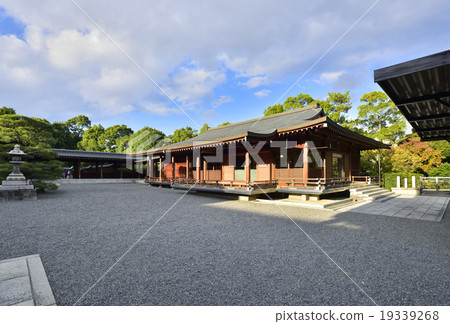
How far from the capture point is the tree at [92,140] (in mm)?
34675

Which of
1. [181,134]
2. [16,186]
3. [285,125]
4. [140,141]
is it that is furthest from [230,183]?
[140,141]

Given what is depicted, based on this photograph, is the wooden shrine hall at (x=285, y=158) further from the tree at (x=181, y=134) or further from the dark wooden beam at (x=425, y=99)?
the tree at (x=181, y=134)

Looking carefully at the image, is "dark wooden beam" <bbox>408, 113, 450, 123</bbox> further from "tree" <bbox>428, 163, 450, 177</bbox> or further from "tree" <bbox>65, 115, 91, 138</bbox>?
"tree" <bbox>65, 115, 91, 138</bbox>

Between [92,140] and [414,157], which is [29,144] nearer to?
[92,140]

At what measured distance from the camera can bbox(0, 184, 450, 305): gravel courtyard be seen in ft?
7.81

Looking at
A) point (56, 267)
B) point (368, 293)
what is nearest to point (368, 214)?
point (368, 293)

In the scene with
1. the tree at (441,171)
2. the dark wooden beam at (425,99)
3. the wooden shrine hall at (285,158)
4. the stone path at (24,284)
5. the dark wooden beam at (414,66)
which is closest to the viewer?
the stone path at (24,284)

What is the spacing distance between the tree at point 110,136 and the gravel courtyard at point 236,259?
3407 centimetres

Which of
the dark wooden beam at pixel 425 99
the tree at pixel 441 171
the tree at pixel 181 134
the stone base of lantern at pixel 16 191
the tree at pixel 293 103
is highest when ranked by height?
the tree at pixel 293 103

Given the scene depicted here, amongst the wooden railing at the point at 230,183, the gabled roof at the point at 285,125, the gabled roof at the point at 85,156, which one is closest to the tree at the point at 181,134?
the gabled roof at the point at 85,156

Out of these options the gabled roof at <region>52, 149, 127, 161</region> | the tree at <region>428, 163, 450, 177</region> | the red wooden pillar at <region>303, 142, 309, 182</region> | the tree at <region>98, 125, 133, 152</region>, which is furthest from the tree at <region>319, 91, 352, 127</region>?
the tree at <region>98, 125, 133, 152</region>

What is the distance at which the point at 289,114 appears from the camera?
51.5 feet

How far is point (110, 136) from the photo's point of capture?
36844mm
